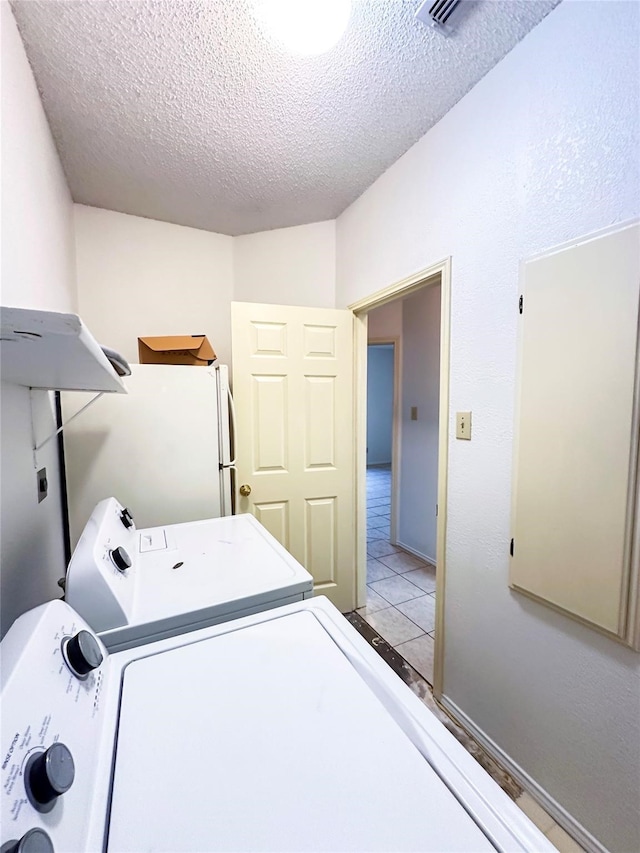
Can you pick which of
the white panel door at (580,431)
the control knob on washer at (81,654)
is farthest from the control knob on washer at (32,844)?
the white panel door at (580,431)

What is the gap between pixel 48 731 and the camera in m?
0.48

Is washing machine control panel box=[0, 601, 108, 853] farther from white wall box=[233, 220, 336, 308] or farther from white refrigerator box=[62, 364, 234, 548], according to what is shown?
white wall box=[233, 220, 336, 308]

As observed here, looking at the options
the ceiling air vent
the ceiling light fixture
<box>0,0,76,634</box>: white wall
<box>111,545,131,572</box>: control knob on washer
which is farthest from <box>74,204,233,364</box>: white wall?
the ceiling air vent

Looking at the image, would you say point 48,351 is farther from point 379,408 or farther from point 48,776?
point 379,408

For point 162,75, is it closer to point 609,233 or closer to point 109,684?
point 609,233

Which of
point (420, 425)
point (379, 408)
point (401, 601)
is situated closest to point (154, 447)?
point (401, 601)

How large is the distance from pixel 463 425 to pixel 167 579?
1232mm

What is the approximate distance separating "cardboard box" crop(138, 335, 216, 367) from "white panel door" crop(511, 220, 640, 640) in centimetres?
146

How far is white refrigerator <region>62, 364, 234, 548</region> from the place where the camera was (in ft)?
5.11

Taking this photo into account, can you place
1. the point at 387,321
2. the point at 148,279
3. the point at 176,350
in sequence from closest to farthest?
the point at 176,350, the point at 148,279, the point at 387,321

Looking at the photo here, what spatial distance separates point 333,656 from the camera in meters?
0.76

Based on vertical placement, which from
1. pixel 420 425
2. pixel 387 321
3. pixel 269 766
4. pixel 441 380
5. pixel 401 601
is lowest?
pixel 401 601

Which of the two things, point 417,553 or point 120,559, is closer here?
point 120,559

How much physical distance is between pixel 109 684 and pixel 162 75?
185cm
